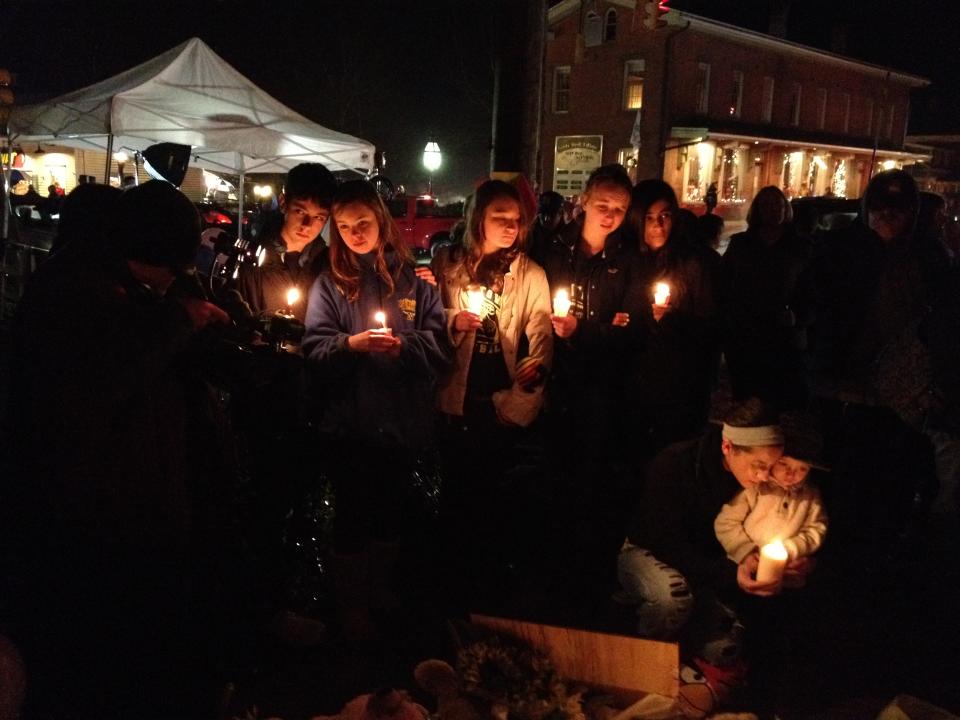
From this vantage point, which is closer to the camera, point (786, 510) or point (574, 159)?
point (786, 510)

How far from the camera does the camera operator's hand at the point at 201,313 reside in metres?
2.39

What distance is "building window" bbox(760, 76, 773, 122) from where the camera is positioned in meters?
36.0

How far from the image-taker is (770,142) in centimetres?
3509

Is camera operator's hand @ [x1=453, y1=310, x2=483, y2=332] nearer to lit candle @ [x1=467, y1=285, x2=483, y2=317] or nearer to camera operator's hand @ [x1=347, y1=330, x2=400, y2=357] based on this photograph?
lit candle @ [x1=467, y1=285, x2=483, y2=317]

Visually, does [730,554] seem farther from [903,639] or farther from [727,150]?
[727,150]

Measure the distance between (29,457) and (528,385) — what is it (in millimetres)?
2478

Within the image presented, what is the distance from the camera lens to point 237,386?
8.86 feet

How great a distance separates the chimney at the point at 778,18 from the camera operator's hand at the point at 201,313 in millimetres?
39355

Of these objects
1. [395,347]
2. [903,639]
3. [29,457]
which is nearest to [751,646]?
[903,639]

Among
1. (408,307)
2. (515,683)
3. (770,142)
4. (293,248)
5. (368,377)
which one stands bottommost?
(515,683)

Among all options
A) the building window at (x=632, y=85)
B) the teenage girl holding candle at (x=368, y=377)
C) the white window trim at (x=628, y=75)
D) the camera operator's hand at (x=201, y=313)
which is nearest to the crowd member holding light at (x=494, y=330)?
the teenage girl holding candle at (x=368, y=377)

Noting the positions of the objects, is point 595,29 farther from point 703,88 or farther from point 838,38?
point 838,38

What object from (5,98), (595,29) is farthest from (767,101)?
(5,98)

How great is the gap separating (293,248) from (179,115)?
6.14 meters
